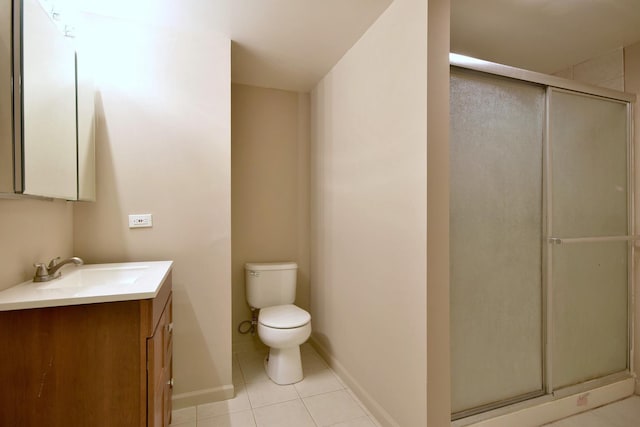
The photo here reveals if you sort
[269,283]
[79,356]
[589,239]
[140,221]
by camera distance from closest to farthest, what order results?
[79,356] → [140,221] → [589,239] → [269,283]

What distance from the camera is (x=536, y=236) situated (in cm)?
189

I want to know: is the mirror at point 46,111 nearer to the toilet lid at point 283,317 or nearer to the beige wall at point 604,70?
the toilet lid at point 283,317

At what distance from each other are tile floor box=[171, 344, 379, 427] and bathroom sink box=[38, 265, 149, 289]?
0.92 meters

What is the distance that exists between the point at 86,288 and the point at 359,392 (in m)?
1.64

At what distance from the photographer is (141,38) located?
1.89 metres

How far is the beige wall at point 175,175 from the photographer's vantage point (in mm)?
1829

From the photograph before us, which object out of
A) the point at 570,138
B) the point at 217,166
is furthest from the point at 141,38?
the point at 570,138

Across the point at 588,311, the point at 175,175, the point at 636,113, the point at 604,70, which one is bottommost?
the point at 588,311

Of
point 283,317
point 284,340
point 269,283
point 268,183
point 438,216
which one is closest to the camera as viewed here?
point 438,216

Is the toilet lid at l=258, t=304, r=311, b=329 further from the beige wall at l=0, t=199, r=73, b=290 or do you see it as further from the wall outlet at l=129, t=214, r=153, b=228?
the beige wall at l=0, t=199, r=73, b=290

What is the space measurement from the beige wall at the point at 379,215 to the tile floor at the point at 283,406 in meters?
0.11

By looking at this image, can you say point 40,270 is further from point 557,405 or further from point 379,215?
point 557,405

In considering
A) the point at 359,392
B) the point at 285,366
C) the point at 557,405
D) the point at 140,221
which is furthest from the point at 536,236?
the point at 140,221

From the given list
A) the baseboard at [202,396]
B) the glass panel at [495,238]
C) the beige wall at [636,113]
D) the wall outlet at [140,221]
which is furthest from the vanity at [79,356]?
the beige wall at [636,113]
